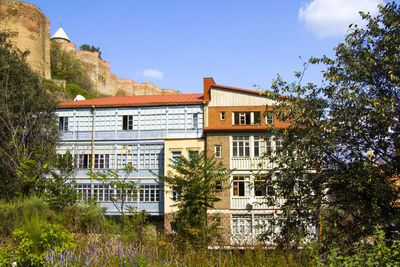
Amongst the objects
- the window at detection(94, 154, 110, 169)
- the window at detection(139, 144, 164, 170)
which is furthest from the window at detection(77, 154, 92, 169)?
the window at detection(139, 144, 164, 170)

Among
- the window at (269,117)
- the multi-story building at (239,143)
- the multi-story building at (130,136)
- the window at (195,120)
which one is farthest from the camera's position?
the window at (195,120)

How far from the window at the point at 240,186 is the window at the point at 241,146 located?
62.4 inches

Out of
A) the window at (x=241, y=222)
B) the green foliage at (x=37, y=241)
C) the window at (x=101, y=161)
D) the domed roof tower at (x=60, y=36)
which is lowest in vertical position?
the window at (x=241, y=222)

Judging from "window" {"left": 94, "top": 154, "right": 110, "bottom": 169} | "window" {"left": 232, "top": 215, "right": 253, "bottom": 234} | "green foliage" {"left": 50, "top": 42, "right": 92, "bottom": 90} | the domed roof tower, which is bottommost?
"window" {"left": 232, "top": 215, "right": 253, "bottom": 234}

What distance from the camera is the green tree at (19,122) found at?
71.1ft

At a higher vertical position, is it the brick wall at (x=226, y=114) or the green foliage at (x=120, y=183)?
the brick wall at (x=226, y=114)

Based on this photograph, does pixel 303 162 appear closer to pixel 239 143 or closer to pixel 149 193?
pixel 239 143

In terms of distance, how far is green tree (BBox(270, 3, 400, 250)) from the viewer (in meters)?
10.5

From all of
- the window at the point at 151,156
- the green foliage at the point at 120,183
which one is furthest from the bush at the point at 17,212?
the window at the point at 151,156

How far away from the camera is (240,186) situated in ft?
89.2

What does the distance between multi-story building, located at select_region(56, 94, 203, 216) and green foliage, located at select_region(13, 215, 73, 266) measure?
1918 centimetres

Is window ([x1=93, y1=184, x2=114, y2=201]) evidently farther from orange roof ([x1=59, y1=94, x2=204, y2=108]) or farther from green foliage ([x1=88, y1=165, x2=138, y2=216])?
orange roof ([x1=59, y1=94, x2=204, y2=108])

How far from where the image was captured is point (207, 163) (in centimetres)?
1809

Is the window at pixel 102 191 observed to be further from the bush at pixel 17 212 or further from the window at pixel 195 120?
the bush at pixel 17 212
